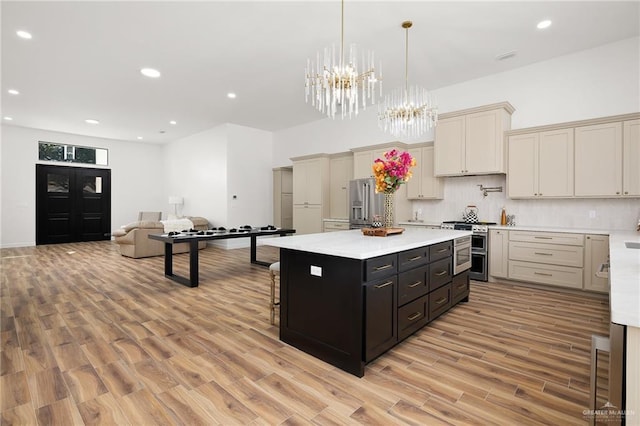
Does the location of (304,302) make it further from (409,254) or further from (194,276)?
(194,276)

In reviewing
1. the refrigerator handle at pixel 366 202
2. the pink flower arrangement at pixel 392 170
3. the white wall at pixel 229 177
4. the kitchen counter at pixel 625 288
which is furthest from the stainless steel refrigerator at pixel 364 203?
the kitchen counter at pixel 625 288

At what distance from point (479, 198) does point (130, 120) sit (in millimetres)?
8064

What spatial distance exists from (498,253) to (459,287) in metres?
1.47

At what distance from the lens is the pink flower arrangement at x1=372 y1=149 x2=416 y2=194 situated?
9.64ft

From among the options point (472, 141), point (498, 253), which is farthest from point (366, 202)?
point (498, 253)

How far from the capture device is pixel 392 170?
294 centimetres

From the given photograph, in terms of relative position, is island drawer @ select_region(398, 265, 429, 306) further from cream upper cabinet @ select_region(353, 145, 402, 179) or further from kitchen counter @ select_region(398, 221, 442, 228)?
cream upper cabinet @ select_region(353, 145, 402, 179)

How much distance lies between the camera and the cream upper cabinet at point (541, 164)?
13.7ft

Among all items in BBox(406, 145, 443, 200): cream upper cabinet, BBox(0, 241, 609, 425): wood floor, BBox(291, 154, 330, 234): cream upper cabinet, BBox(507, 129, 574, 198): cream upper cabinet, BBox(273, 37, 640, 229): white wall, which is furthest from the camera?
BBox(291, 154, 330, 234): cream upper cabinet

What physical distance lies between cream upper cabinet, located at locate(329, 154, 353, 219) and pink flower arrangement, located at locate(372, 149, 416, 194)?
3999mm

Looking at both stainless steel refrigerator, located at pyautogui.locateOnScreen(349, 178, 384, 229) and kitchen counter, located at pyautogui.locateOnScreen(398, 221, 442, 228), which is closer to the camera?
kitchen counter, located at pyautogui.locateOnScreen(398, 221, 442, 228)

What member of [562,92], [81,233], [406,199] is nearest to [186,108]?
[406,199]

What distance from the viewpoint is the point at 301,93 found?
5.98 meters

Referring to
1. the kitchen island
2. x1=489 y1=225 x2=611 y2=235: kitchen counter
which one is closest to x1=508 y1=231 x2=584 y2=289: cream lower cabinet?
x1=489 y1=225 x2=611 y2=235: kitchen counter
